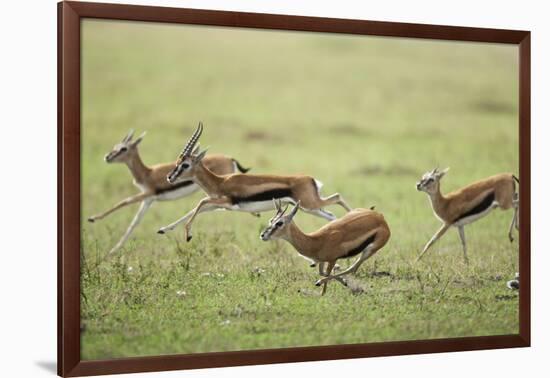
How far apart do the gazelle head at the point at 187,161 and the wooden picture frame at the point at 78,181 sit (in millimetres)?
970

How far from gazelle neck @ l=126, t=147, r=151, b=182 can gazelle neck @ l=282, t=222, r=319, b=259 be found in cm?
130

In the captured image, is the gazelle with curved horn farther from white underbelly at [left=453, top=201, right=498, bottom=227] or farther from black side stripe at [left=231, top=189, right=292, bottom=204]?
white underbelly at [left=453, top=201, right=498, bottom=227]

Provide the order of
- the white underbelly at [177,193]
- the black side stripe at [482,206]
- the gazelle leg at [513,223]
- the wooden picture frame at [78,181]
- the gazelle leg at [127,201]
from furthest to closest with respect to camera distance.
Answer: the gazelle leg at [513,223] < the black side stripe at [482,206] < the white underbelly at [177,193] < the gazelle leg at [127,201] < the wooden picture frame at [78,181]

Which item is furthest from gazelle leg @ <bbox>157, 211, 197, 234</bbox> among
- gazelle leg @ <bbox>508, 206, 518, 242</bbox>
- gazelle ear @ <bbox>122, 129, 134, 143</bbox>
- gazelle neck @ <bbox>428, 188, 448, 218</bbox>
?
gazelle leg @ <bbox>508, 206, 518, 242</bbox>

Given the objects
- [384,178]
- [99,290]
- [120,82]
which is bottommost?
[99,290]

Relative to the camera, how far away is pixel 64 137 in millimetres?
9078

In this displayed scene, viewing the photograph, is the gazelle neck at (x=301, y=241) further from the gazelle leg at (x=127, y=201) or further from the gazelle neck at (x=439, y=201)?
the gazelle neck at (x=439, y=201)

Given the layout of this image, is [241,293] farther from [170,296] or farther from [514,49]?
[514,49]

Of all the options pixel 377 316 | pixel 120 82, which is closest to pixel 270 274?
pixel 377 316

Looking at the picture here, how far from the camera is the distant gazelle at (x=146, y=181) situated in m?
9.74

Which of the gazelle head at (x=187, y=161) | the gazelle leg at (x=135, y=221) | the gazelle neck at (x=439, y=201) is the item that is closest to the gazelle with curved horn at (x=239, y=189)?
the gazelle head at (x=187, y=161)

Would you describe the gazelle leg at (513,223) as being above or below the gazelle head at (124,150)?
below

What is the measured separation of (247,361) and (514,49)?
3.89 metres

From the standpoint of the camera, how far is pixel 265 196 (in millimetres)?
10047
